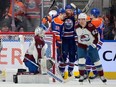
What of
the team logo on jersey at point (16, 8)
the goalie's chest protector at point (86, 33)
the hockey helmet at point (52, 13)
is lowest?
the goalie's chest protector at point (86, 33)

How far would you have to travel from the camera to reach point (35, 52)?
12.4 meters

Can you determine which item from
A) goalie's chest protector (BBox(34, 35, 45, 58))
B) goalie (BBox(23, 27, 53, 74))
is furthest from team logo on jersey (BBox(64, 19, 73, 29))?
goalie's chest protector (BBox(34, 35, 45, 58))

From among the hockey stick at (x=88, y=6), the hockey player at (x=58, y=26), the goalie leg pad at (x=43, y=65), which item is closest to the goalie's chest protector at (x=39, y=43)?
the goalie leg pad at (x=43, y=65)

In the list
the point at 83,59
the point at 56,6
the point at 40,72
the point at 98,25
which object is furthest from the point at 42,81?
the point at 56,6

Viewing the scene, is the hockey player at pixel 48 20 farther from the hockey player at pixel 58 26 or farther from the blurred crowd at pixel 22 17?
the blurred crowd at pixel 22 17

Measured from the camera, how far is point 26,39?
13.8 meters

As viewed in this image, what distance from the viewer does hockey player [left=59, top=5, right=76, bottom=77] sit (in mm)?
13727

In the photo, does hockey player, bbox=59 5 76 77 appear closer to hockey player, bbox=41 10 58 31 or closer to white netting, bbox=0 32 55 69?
white netting, bbox=0 32 55 69

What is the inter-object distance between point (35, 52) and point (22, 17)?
3402mm

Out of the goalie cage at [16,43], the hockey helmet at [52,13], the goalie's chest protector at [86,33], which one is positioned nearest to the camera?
the goalie's chest protector at [86,33]

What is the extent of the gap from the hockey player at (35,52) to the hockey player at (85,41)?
774mm

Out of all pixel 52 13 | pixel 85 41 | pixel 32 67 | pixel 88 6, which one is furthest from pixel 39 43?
pixel 88 6

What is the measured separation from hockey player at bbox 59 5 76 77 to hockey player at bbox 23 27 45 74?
Result: 4.34 ft

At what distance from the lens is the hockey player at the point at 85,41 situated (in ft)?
40.0
